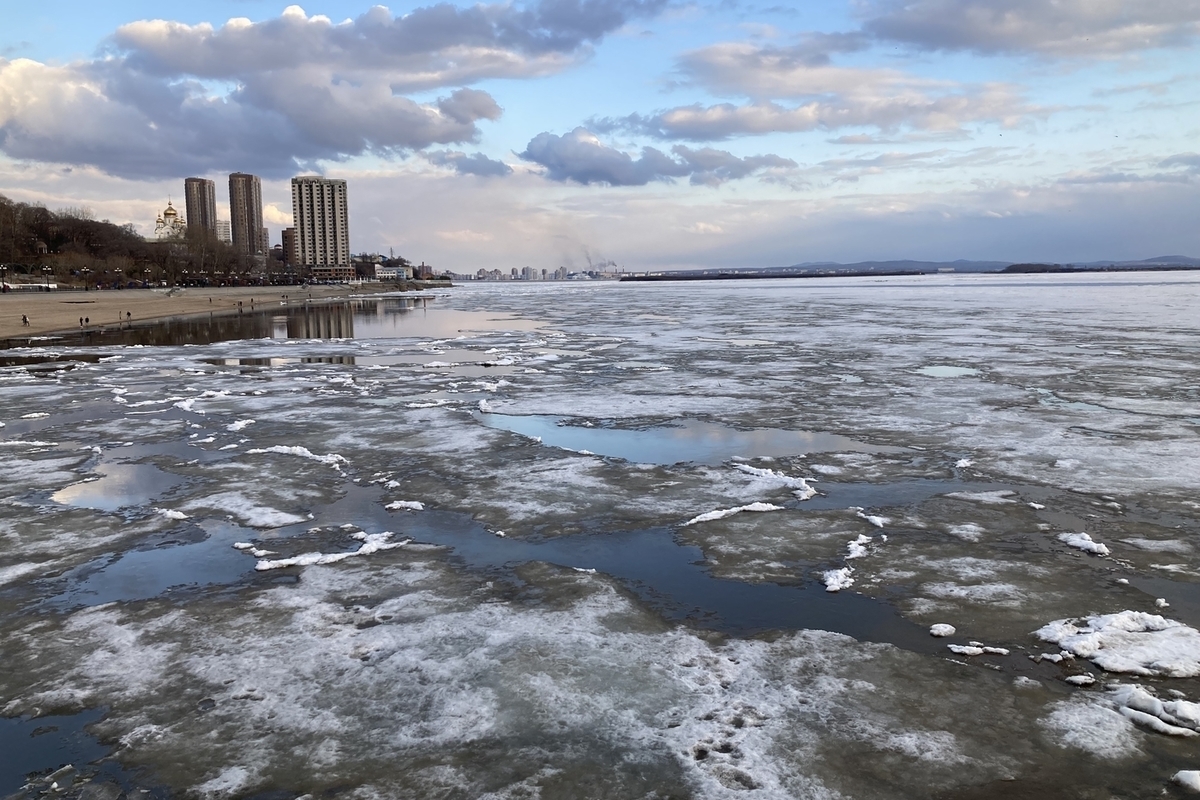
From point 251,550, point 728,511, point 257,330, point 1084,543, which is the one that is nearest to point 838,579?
point 728,511

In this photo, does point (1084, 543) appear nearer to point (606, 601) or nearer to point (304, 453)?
point (606, 601)

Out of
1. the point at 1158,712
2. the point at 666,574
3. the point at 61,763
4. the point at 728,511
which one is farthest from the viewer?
the point at 728,511

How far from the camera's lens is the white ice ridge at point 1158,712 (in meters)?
4.18

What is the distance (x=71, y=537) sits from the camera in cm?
753

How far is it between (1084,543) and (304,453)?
9124 mm

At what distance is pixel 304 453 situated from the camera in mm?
10812

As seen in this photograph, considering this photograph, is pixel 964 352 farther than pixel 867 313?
No

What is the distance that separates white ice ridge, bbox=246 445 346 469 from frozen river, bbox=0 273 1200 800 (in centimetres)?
6

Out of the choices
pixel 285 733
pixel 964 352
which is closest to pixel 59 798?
pixel 285 733

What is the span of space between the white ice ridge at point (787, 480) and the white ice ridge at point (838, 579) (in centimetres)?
208

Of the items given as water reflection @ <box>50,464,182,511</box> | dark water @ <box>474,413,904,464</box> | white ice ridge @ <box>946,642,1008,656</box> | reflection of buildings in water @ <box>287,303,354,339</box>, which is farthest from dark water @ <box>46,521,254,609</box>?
reflection of buildings in water @ <box>287,303,354,339</box>

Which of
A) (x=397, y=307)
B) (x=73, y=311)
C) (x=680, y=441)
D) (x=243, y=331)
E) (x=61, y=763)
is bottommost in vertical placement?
(x=61, y=763)

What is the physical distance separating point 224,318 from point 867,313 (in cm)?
3839

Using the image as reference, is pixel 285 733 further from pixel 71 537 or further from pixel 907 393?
pixel 907 393
